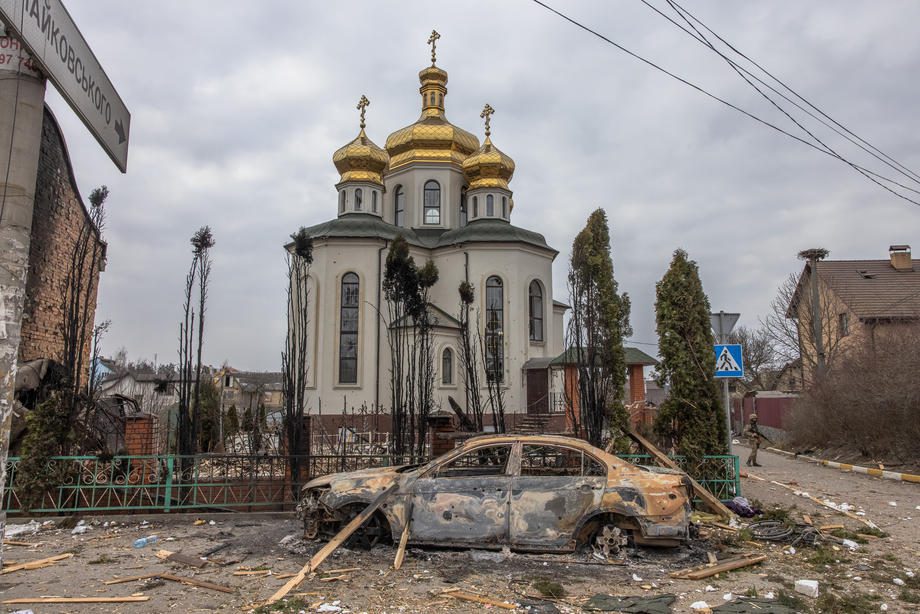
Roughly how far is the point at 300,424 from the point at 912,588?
880 cm

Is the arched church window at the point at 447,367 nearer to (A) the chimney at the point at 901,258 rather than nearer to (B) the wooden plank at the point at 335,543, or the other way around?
(B) the wooden plank at the point at 335,543

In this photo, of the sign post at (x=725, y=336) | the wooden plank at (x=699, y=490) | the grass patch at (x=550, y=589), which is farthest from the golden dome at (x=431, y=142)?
the grass patch at (x=550, y=589)

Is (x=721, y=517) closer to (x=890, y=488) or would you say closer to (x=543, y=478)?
(x=543, y=478)

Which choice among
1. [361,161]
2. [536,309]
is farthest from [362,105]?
[536,309]

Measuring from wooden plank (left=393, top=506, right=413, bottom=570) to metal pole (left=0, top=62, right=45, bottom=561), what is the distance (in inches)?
163

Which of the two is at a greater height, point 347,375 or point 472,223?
point 472,223

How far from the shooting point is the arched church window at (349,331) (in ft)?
84.7

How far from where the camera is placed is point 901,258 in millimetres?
32531

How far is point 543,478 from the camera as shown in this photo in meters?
6.96

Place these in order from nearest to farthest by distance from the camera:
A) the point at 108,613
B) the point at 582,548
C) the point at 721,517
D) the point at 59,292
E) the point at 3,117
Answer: the point at 3,117 < the point at 108,613 < the point at 582,548 < the point at 721,517 < the point at 59,292

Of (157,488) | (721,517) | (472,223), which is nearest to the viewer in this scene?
(721,517)

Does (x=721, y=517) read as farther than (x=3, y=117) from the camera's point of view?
Yes

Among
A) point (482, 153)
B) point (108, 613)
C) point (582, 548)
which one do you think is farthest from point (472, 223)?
point (108, 613)

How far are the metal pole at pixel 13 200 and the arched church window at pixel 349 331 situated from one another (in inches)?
899
